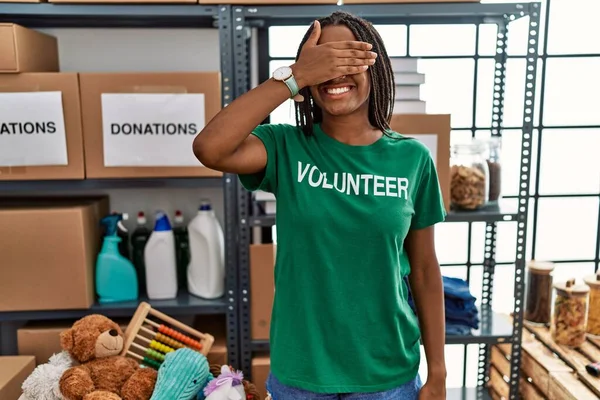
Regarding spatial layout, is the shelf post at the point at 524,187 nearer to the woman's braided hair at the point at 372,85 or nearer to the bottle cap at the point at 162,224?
the woman's braided hair at the point at 372,85

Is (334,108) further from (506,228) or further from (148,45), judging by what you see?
(506,228)

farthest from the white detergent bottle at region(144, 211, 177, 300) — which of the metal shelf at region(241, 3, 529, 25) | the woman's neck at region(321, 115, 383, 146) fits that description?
the woman's neck at region(321, 115, 383, 146)

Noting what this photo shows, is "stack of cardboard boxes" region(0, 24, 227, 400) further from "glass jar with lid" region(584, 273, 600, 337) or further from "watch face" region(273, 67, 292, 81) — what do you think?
"glass jar with lid" region(584, 273, 600, 337)

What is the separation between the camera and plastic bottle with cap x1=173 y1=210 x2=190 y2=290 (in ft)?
7.18

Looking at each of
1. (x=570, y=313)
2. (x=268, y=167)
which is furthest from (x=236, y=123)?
(x=570, y=313)

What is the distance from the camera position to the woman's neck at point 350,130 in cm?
116

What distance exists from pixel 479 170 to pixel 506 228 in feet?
2.32

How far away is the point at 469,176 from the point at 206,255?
1022 mm

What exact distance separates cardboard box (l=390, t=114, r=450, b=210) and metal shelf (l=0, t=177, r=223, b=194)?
678mm

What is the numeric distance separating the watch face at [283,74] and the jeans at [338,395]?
0.63 meters

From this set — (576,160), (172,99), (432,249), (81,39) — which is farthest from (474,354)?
(81,39)

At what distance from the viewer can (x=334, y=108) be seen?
112 cm

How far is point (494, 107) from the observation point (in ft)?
7.22

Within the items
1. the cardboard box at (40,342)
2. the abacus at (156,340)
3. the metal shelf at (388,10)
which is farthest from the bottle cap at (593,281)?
the cardboard box at (40,342)
